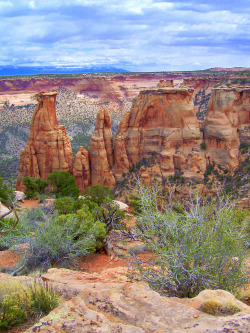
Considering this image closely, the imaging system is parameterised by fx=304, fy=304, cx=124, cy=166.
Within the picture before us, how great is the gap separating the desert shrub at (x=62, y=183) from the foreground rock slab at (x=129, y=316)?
2144 cm

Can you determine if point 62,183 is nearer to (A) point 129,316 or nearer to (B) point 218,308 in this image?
(A) point 129,316

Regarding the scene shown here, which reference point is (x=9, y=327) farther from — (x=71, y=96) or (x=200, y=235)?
(x=71, y=96)

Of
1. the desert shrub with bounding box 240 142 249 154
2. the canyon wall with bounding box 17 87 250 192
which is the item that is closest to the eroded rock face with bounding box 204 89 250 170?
the canyon wall with bounding box 17 87 250 192

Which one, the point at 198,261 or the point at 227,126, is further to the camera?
the point at 227,126

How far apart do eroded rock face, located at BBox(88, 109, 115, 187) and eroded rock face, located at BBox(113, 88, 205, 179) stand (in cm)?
118

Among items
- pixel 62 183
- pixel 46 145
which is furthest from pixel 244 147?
pixel 46 145

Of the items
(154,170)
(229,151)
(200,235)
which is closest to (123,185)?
(154,170)

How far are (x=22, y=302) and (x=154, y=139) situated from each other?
26060mm

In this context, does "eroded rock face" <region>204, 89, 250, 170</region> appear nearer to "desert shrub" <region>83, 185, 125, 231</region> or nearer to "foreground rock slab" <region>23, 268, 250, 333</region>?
"desert shrub" <region>83, 185, 125, 231</region>

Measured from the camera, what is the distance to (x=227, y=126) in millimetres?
29516

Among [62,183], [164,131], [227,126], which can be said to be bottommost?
[62,183]

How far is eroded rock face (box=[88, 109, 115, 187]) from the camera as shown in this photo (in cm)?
3105

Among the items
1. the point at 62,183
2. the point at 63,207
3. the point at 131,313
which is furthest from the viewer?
the point at 62,183

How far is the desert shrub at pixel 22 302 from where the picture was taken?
219 inches
